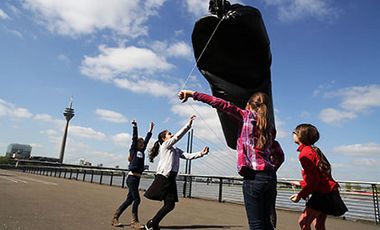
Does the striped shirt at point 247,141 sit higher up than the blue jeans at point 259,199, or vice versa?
the striped shirt at point 247,141

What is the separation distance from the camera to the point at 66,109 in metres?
156

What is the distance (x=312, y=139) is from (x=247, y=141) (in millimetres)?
1192

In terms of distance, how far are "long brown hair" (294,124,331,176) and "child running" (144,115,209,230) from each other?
148 cm

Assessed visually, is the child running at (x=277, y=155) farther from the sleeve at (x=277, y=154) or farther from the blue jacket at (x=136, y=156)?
the blue jacket at (x=136, y=156)

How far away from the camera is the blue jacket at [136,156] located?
20.2 feet

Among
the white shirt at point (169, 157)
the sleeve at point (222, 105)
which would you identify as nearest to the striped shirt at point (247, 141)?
the sleeve at point (222, 105)

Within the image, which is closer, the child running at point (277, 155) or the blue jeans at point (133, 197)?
the child running at point (277, 155)

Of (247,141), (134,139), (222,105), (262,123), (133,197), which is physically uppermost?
(134,139)

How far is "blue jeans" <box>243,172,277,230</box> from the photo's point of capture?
2641 mm

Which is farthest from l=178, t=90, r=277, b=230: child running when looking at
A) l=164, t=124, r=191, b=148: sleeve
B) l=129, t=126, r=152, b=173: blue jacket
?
l=129, t=126, r=152, b=173: blue jacket

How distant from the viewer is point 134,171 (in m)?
6.14

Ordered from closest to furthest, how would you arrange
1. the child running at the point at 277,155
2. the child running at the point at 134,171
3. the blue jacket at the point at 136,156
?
the child running at the point at 277,155 < the child running at the point at 134,171 < the blue jacket at the point at 136,156

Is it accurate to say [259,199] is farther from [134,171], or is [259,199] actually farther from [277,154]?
[134,171]

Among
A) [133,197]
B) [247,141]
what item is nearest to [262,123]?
[247,141]
